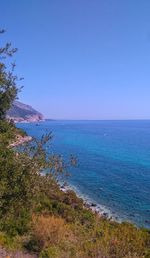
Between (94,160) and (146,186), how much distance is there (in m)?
28.0

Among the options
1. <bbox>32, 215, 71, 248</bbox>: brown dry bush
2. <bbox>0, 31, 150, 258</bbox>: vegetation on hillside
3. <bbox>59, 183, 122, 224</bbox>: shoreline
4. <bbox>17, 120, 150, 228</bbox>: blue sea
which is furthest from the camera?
<bbox>17, 120, 150, 228</bbox>: blue sea

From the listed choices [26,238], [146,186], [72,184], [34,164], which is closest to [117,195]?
[146,186]

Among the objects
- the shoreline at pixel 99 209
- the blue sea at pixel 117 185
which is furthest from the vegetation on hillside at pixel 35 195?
the blue sea at pixel 117 185

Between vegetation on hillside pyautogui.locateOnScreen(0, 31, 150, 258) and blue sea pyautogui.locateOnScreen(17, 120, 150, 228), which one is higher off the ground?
vegetation on hillside pyautogui.locateOnScreen(0, 31, 150, 258)

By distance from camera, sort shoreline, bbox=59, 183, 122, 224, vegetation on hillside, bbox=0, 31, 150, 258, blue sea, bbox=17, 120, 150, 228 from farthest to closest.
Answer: blue sea, bbox=17, 120, 150, 228
shoreline, bbox=59, 183, 122, 224
vegetation on hillside, bbox=0, 31, 150, 258

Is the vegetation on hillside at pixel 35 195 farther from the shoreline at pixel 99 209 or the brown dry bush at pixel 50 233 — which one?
the shoreline at pixel 99 209

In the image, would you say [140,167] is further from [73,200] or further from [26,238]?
[26,238]

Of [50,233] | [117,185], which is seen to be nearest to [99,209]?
[117,185]

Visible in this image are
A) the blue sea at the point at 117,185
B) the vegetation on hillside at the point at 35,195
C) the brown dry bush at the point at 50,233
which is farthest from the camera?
the blue sea at the point at 117,185

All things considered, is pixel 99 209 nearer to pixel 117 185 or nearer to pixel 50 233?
pixel 117 185

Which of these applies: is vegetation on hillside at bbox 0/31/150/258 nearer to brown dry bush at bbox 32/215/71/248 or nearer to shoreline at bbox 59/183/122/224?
brown dry bush at bbox 32/215/71/248

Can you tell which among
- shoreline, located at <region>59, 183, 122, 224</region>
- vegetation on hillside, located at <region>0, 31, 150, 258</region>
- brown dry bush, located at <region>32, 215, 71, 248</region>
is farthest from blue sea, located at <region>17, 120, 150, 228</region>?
vegetation on hillside, located at <region>0, 31, 150, 258</region>

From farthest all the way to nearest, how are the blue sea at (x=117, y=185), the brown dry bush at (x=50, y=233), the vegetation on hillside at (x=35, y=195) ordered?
the blue sea at (x=117, y=185), the brown dry bush at (x=50, y=233), the vegetation on hillside at (x=35, y=195)

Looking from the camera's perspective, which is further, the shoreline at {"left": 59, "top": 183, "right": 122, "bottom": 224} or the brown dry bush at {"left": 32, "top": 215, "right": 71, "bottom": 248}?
the shoreline at {"left": 59, "top": 183, "right": 122, "bottom": 224}
